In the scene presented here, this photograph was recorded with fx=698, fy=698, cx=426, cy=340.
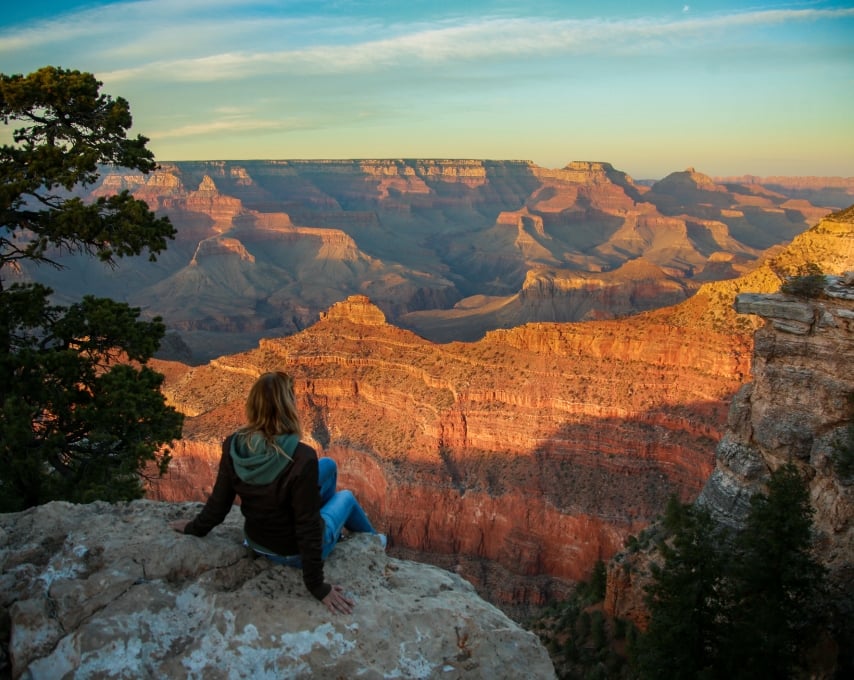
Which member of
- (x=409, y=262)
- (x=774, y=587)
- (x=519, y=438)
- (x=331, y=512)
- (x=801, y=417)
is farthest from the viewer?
(x=409, y=262)

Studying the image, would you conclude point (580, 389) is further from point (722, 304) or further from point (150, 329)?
point (150, 329)

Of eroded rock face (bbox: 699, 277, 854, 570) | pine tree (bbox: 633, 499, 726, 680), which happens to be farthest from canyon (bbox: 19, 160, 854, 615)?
pine tree (bbox: 633, 499, 726, 680)

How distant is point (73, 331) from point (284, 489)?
28.0 ft

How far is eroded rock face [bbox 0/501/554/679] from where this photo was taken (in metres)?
6.05

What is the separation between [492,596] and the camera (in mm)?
27844

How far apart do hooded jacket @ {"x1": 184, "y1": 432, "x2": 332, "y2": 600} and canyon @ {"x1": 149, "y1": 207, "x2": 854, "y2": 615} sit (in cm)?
2195

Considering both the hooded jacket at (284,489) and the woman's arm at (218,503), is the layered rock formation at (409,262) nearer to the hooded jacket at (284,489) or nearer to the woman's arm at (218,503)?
the woman's arm at (218,503)

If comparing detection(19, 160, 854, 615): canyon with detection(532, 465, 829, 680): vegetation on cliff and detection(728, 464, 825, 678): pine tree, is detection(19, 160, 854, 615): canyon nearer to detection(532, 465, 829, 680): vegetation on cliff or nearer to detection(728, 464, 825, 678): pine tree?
detection(532, 465, 829, 680): vegetation on cliff

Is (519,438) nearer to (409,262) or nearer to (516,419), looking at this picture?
(516,419)

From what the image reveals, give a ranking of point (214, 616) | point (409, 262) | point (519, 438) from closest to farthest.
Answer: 1. point (214, 616)
2. point (519, 438)
3. point (409, 262)

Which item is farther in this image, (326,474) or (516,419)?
(516,419)

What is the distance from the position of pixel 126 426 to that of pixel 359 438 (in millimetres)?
21583

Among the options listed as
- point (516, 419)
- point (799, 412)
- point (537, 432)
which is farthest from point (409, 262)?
point (799, 412)

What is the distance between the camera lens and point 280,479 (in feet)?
21.4
